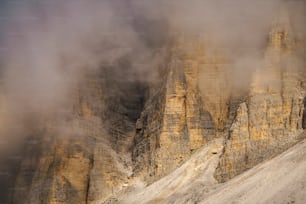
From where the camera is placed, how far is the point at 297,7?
83.6 metres

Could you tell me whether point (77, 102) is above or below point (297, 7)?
below

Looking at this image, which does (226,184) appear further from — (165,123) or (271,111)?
(165,123)

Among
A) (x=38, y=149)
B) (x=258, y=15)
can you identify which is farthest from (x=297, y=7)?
(x=38, y=149)

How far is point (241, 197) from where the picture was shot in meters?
71.6

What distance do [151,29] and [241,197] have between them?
25.4 meters

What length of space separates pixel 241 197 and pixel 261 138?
9147 millimetres

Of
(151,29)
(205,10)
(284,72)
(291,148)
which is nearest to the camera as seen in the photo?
(291,148)

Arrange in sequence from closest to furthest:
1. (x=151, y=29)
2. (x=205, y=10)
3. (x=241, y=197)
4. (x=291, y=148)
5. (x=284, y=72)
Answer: (x=241, y=197), (x=291, y=148), (x=284, y=72), (x=205, y=10), (x=151, y=29)

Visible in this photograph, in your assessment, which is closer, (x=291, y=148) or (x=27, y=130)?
(x=291, y=148)

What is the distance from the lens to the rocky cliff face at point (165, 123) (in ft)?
265

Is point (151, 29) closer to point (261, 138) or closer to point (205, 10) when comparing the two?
point (205, 10)

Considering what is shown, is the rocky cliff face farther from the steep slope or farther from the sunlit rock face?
the steep slope

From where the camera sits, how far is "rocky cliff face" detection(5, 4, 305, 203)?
80750 mm

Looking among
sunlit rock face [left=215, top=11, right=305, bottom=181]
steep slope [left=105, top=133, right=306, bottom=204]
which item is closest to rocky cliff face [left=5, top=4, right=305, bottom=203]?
sunlit rock face [left=215, top=11, right=305, bottom=181]
